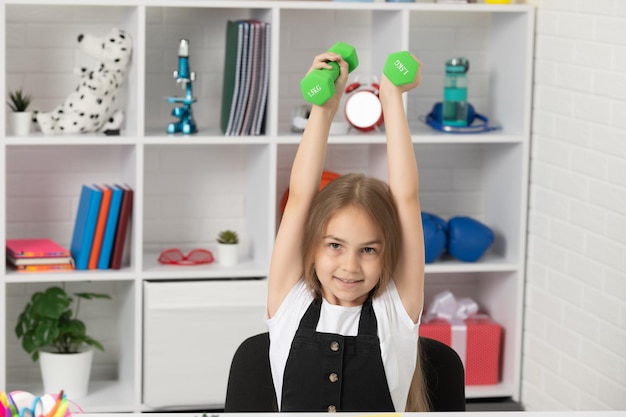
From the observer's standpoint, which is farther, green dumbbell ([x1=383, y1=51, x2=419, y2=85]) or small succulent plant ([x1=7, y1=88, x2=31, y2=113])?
small succulent plant ([x1=7, y1=88, x2=31, y2=113])

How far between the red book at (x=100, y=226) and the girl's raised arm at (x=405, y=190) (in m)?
1.49

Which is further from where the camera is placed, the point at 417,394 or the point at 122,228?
the point at 122,228

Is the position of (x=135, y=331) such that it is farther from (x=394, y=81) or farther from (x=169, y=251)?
(x=394, y=81)

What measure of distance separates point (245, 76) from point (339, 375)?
1.56 m

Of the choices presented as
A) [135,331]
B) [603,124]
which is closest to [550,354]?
[603,124]

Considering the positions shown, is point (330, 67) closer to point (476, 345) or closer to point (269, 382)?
point (269, 382)

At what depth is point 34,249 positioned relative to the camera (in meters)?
3.43

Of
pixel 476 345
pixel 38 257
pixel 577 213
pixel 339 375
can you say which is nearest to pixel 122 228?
pixel 38 257

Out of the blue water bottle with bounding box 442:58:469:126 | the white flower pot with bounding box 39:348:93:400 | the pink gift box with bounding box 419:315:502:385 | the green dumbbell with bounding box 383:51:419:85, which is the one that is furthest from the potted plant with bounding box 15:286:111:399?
the green dumbbell with bounding box 383:51:419:85

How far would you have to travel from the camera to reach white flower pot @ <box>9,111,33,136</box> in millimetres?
3363

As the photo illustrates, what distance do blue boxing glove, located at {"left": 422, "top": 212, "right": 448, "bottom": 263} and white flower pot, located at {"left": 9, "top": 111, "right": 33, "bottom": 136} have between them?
52.5 inches

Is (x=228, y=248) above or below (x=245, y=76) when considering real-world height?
below

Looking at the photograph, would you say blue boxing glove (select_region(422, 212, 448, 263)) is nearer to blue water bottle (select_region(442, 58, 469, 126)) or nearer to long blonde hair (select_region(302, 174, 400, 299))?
blue water bottle (select_region(442, 58, 469, 126))

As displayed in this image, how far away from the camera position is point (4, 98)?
324 cm
